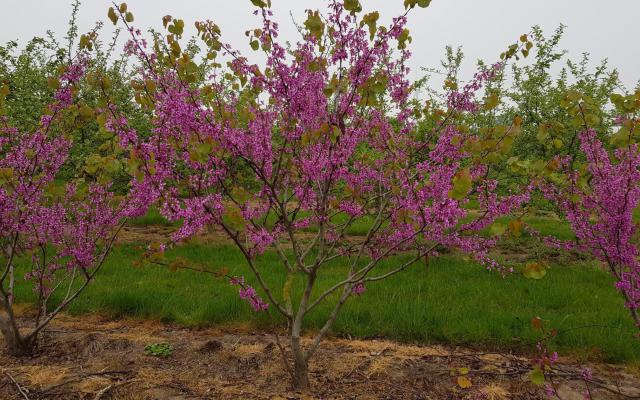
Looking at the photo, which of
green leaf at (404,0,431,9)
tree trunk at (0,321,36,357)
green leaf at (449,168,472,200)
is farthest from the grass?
Result: green leaf at (404,0,431,9)

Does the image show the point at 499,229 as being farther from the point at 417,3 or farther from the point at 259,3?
the point at 259,3

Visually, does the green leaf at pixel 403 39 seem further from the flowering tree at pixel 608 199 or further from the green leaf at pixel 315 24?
the flowering tree at pixel 608 199

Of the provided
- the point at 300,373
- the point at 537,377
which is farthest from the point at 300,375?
the point at 537,377

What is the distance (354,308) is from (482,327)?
→ 172 cm

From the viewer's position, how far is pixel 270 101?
4.11 meters

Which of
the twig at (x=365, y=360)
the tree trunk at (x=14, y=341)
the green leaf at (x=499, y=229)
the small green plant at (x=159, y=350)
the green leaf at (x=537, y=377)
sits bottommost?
the twig at (x=365, y=360)

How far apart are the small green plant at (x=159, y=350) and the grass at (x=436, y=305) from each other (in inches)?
41.4

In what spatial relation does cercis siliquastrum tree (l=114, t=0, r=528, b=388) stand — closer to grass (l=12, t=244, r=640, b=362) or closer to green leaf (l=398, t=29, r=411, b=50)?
green leaf (l=398, t=29, r=411, b=50)

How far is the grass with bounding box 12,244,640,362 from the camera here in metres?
5.46

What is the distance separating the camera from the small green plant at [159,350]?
491 centimetres

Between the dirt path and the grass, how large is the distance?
361 mm

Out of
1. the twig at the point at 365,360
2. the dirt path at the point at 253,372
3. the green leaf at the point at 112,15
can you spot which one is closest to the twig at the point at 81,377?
the dirt path at the point at 253,372

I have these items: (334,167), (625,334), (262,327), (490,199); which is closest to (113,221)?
(262,327)

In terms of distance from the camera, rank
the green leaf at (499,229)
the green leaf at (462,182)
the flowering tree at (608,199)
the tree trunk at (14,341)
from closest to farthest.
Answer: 1. the green leaf at (462,182)
2. the green leaf at (499,229)
3. the flowering tree at (608,199)
4. the tree trunk at (14,341)
